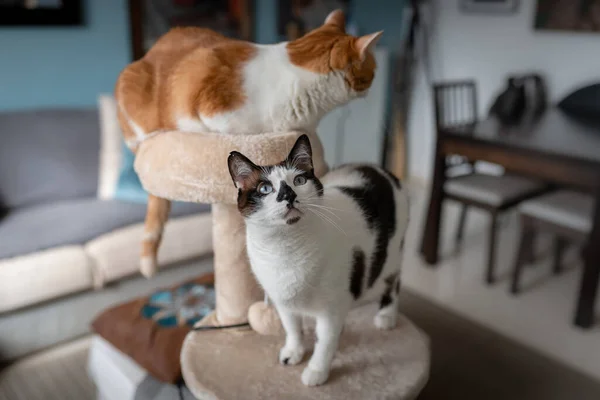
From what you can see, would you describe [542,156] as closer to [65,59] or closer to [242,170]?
[242,170]

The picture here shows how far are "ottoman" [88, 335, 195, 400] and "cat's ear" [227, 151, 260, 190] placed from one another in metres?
0.61

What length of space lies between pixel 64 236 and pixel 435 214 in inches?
66.4

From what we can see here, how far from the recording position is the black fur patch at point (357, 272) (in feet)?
2.80

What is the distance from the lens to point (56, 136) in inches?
88.5

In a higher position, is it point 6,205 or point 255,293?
point 255,293

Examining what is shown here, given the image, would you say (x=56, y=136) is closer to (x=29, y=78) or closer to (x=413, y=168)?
(x=29, y=78)

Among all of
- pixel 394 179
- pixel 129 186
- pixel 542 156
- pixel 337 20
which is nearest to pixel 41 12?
pixel 129 186

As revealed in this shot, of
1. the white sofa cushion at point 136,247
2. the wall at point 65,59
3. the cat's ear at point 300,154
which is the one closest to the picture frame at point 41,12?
the wall at point 65,59

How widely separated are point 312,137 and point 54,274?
1270 millimetres

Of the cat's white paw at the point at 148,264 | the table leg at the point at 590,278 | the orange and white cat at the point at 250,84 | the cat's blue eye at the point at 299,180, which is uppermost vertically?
the orange and white cat at the point at 250,84

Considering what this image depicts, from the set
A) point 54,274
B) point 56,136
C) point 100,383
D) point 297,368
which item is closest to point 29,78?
point 56,136

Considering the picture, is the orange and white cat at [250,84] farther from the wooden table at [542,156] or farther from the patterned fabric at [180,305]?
the wooden table at [542,156]

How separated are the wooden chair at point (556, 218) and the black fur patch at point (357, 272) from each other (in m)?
1.54

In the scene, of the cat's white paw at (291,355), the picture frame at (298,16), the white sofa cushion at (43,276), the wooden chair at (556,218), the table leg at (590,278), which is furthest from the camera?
the picture frame at (298,16)
